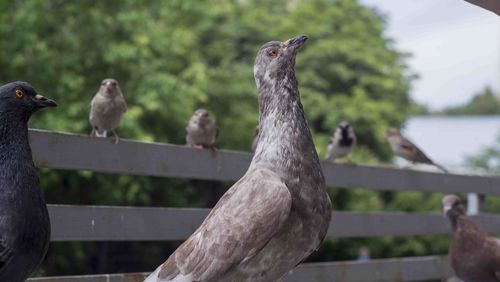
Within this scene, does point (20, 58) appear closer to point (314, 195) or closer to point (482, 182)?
point (482, 182)

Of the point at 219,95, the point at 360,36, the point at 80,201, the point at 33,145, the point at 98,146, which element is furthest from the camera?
the point at 360,36

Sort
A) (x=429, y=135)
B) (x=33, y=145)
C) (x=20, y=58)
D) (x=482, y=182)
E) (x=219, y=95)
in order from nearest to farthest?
(x=33, y=145) < (x=482, y=182) < (x=20, y=58) < (x=219, y=95) < (x=429, y=135)

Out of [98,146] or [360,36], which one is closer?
[98,146]

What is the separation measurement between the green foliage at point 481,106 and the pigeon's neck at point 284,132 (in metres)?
61.8

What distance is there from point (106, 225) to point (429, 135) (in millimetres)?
33032

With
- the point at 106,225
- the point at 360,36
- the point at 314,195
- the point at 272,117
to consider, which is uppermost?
the point at 360,36

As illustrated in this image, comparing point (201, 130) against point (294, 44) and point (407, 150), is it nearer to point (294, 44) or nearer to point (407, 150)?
point (294, 44)

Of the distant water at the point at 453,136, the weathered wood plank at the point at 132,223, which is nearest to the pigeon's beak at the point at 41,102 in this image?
the weathered wood plank at the point at 132,223

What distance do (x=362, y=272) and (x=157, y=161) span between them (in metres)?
2.04

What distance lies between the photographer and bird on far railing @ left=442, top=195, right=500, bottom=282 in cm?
646

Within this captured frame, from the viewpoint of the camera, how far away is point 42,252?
387 centimetres

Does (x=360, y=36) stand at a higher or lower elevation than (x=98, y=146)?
higher

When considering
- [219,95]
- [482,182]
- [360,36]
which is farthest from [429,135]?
[482,182]

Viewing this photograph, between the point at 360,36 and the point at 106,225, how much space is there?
22.1m
